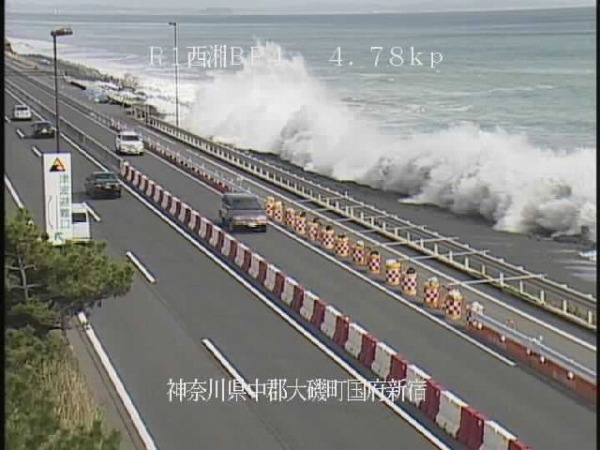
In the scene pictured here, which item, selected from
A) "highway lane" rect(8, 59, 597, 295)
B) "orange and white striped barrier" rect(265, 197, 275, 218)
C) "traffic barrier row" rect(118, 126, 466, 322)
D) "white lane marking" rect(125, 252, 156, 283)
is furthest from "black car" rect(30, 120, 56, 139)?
"white lane marking" rect(125, 252, 156, 283)

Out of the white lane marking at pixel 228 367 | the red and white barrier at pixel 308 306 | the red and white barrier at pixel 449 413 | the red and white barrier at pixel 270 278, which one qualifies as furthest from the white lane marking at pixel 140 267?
the red and white barrier at pixel 449 413

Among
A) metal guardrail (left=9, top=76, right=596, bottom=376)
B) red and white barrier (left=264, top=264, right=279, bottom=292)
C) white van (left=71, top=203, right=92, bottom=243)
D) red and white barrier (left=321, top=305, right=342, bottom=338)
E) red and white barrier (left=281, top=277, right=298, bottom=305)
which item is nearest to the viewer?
metal guardrail (left=9, top=76, right=596, bottom=376)

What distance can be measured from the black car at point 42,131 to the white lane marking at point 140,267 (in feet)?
32.6

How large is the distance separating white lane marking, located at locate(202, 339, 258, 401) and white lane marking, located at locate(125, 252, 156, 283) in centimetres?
373

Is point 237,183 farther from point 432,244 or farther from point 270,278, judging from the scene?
point 270,278

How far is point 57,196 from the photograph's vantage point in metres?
13.1

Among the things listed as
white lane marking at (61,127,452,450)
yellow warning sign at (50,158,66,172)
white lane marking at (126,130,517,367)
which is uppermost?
yellow warning sign at (50,158,66,172)

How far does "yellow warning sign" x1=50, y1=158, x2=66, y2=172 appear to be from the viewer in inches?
523

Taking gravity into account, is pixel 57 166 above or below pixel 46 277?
above

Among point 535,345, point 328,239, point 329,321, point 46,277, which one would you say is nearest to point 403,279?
point 329,321

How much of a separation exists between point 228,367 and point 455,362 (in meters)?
2.54

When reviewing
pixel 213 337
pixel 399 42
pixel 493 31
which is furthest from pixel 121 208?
pixel 493 31

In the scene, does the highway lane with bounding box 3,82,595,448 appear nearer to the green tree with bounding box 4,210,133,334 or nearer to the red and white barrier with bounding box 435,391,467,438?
the red and white barrier with bounding box 435,391,467,438

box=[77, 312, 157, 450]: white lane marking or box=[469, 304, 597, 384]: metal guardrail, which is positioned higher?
box=[469, 304, 597, 384]: metal guardrail
